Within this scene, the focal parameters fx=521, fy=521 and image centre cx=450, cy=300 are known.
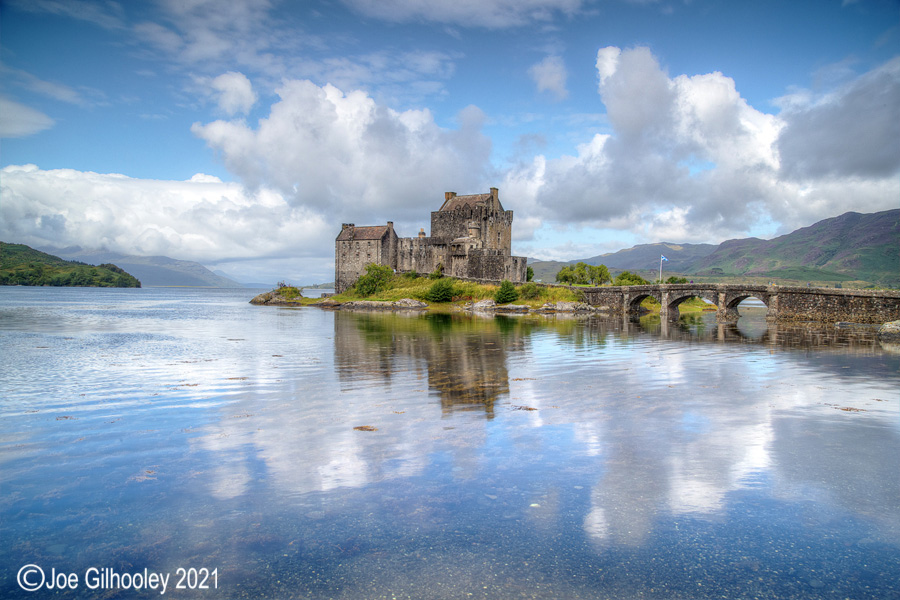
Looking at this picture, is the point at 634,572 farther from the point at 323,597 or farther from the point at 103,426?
the point at 103,426

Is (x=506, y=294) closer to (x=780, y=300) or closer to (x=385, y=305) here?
(x=385, y=305)

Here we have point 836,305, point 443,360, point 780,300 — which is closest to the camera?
point 443,360

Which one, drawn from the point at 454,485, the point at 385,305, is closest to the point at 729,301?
the point at 385,305

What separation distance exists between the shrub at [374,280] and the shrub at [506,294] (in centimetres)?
1916

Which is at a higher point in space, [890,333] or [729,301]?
[729,301]

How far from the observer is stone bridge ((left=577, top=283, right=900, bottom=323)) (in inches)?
1928

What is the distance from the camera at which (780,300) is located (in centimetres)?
5738

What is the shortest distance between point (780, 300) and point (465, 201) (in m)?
47.1

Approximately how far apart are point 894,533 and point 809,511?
34.2 inches

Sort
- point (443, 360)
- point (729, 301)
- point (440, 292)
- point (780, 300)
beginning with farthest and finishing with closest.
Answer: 1. point (440, 292)
2. point (729, 301)
3. point (780, 300)
4. point (443, 360)

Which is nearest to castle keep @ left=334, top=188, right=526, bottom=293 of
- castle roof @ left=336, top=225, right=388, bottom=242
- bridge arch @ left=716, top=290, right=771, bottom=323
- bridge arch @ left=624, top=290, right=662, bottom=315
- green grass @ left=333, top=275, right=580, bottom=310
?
castle roof @ left=336, top=225, right=388, bottom=242

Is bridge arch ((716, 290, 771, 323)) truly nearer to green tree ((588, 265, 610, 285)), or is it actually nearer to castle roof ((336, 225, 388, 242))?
green tree ((588, 265, 610, 285))

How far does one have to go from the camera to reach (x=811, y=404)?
13.7 m

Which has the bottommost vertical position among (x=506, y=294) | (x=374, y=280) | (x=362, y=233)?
(x=506, y=294)
